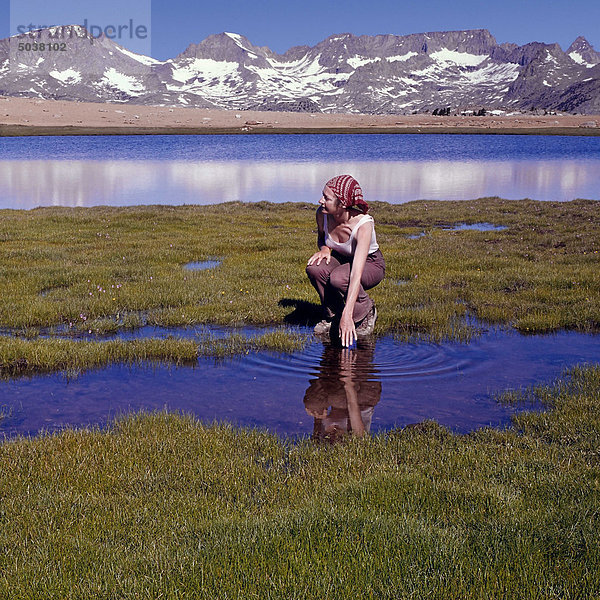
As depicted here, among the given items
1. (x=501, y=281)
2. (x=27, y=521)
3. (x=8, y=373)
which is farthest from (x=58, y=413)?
(x=501, y=281)

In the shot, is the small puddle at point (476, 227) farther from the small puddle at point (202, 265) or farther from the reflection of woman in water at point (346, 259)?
the reflection of woman in water at point (346, 259)

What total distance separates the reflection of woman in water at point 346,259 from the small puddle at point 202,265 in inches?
275

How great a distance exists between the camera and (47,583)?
4625 mm

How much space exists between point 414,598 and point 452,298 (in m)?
11.4

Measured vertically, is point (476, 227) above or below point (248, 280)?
above

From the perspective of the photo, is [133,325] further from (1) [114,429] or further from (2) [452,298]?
(2) [452,298]

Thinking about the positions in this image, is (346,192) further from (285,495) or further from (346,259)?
(285,495)

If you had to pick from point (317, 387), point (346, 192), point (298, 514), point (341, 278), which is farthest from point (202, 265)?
point (298, 514)

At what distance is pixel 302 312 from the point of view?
14.1m

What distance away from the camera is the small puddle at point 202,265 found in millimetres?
19219

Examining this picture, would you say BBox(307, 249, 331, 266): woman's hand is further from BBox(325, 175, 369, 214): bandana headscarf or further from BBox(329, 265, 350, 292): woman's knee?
BBox(325, 175, 369, 214): bandana headscarf

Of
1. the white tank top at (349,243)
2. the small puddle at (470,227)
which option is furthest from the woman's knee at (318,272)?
the small puddle at (470,227)

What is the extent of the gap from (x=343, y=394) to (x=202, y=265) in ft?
37.0

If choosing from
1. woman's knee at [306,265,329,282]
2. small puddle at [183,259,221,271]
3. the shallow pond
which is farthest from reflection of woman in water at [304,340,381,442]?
small puddle at [183,259,221,271]
